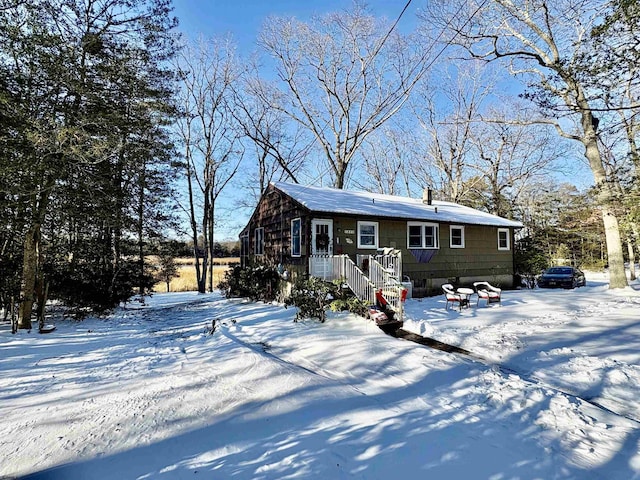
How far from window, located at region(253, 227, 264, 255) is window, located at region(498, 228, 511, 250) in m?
11.6

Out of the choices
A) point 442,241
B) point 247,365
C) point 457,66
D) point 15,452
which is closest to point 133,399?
point 15,452

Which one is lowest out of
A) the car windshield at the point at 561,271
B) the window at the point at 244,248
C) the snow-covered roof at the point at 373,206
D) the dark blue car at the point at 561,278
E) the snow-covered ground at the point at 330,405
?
the snow-covered ground at the point at 330,405

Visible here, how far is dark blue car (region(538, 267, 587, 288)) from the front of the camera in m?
16.2

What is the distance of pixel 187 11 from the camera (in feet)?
34.4

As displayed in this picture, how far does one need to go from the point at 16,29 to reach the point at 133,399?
7.11 metres


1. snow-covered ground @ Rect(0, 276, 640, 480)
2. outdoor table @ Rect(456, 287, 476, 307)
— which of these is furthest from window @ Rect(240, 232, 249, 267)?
outdoor table @ Rect(456, 287, 476, 307)

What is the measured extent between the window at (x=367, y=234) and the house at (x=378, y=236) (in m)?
0.04

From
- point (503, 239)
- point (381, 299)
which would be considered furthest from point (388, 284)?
point (503, 239)

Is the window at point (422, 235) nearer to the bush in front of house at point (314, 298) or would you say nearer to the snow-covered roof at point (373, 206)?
the snow-covered roof at point (373, 206)

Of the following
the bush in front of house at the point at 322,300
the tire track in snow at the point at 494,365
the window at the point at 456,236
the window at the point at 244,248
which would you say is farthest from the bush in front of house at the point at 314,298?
the window at the point at 244,248

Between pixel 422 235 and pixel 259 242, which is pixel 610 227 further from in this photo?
pixel 259 242

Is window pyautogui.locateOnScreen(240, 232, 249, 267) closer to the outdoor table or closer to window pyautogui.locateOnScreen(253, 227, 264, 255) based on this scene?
window pyautogui.locateOnScreen(253, 227, 264, 255)

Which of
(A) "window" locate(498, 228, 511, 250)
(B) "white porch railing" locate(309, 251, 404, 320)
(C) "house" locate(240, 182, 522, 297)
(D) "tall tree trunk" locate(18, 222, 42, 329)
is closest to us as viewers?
(D) "tall tree trunk" locate(18, 222, 42, 329)

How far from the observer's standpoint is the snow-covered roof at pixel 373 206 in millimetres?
11625
